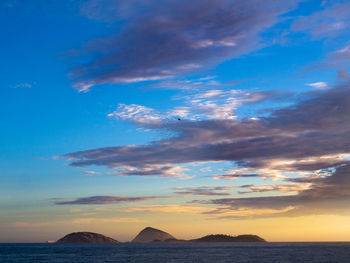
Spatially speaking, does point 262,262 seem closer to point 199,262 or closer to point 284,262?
point 284,262

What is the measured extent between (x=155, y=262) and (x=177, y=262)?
9404 mm

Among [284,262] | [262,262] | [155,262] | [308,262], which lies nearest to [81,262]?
[155,262]

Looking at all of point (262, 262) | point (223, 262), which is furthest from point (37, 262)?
point (262, 262)

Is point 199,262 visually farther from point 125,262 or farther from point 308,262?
point 308,262

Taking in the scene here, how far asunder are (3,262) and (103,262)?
4510 cm

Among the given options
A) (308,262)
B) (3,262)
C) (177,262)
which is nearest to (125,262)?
(177,262)

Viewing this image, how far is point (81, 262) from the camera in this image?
159375 millimetres

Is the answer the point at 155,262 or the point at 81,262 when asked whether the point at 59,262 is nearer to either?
the point at 81,262

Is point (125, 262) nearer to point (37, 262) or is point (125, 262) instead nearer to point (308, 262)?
point (37, 262)

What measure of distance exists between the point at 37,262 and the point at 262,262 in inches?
3889

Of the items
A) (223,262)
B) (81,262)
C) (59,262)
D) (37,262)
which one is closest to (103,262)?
(81,262)

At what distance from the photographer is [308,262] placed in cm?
15838

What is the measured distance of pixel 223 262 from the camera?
15438 cm

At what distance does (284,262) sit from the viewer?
157m
